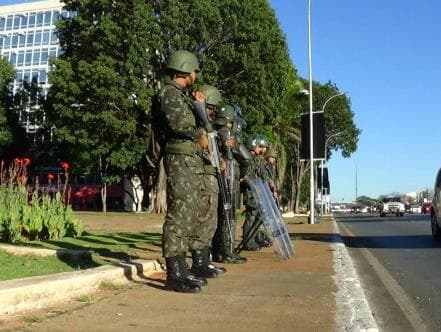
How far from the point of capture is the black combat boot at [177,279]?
593 centimetres

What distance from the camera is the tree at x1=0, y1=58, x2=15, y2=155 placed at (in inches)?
1834

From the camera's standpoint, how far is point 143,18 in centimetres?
3069

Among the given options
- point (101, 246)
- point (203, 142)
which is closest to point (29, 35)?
point (101, 246)

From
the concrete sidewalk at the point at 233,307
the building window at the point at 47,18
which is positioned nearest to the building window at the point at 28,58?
the building window at the point at 47,18

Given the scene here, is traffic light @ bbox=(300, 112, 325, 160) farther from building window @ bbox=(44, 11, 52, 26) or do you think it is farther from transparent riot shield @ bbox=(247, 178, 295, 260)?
building window @ bbox=(44, 11, 52, 26)

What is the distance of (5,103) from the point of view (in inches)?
1886

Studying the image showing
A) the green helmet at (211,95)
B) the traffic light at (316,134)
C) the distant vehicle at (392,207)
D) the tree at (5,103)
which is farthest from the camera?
the distant vehicle at (392,207)

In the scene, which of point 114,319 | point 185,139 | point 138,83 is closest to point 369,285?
point 185,139

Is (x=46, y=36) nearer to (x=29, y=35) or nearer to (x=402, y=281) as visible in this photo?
(x=29, y=35)

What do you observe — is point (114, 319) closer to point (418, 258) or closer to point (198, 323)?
point (198, 323)

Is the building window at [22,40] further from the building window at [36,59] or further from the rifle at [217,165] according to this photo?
the rifle at [217,165]

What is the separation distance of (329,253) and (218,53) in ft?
73.1

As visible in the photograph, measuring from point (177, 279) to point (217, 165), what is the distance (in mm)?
1522

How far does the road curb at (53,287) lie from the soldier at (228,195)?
2011mm
